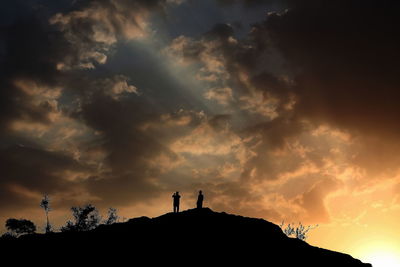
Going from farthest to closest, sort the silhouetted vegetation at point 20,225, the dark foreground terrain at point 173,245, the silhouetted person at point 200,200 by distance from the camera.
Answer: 1. the silhouetted vegetation at point 20,225
2. the silhouetted person at point 200,200
3. the dark foreground terrain at point 173,245

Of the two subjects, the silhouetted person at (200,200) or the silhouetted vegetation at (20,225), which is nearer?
the silhouetted person at (200,200)

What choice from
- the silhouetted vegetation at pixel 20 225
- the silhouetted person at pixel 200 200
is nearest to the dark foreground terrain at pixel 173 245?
the silhouetted person at pixel 200 200

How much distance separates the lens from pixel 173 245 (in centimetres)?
4091

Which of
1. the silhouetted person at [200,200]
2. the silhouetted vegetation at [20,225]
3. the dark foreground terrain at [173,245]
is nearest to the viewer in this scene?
the dark foreground terrain at [173,245]

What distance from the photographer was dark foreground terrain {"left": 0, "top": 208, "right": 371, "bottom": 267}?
39.8 m

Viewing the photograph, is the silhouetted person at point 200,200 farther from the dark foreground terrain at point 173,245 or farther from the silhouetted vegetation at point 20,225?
the silhouetted vegetation at point 20,225

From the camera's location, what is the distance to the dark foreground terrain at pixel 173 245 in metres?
39.8

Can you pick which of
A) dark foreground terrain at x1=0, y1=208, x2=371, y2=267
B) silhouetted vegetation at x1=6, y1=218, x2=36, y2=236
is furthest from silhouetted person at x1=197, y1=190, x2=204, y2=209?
silhouetted vegetation at x1=6, y1=218, x2=36, y2=236

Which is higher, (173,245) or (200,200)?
(200,200)

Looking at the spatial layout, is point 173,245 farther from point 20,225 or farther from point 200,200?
point 20,225

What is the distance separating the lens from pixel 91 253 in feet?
132

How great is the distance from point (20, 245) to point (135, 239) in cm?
1213

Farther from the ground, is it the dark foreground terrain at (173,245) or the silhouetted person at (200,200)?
the silhouetted person at (200,200)

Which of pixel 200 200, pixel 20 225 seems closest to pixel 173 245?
pixel 200 200
